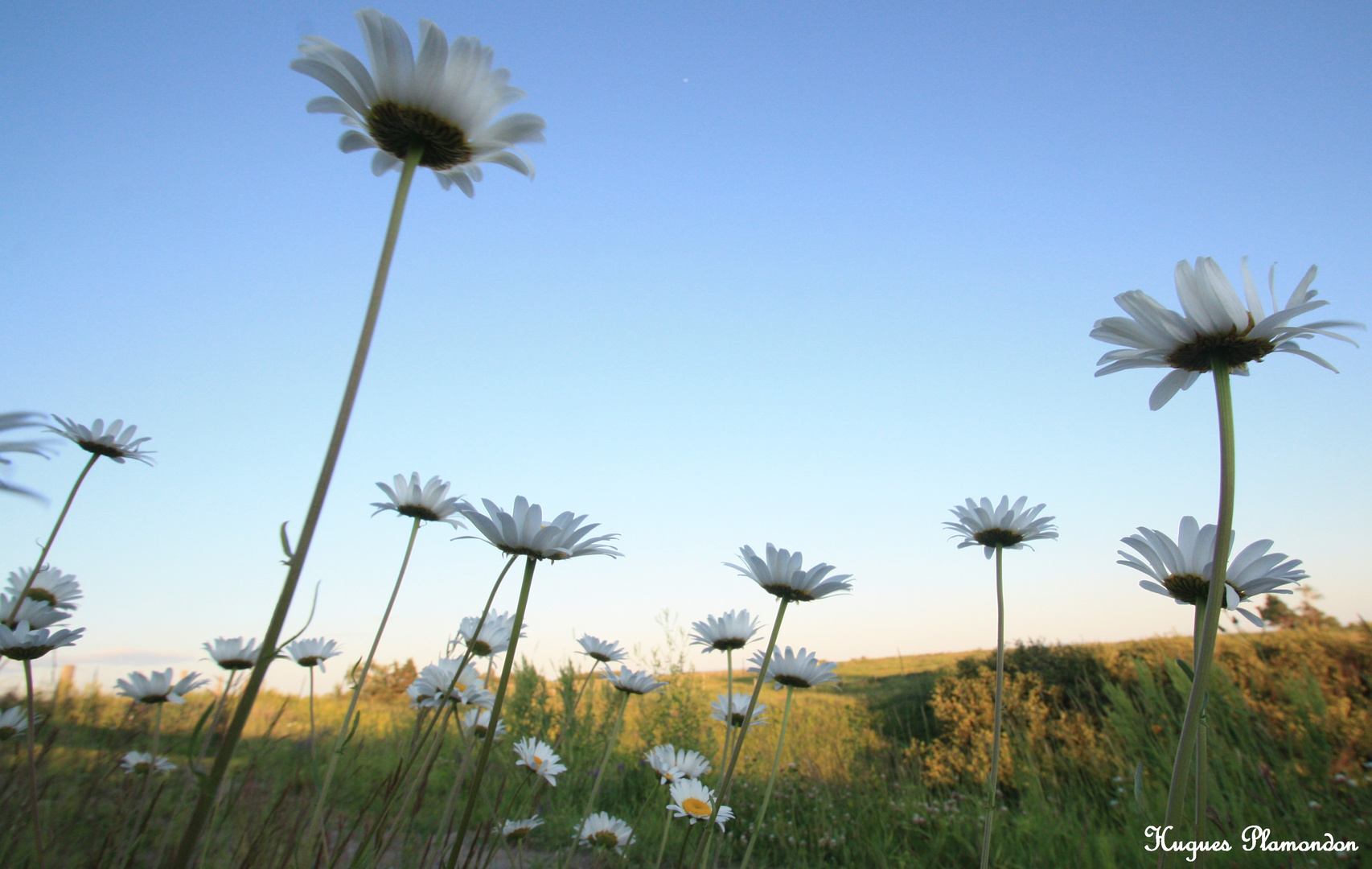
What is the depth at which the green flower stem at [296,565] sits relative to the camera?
659 mm

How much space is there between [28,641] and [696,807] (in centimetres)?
198

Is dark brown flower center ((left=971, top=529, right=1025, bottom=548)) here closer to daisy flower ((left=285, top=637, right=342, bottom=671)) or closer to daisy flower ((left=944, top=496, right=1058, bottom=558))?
daisy flower ((left=944, top=496, right=1058, bottom=558))

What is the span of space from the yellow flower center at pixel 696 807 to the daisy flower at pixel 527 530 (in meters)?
1.15

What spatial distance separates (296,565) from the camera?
726mm

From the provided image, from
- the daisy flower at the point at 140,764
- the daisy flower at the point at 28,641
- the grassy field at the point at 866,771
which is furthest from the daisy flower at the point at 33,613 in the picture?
the daisy flower at the point at 140,764

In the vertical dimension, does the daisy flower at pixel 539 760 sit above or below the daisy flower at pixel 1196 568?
below

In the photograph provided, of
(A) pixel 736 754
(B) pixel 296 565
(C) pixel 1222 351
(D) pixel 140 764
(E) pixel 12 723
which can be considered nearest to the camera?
(B) pixel 296 565

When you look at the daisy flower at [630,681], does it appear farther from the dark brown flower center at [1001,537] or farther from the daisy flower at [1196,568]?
the daisy flower at [1196,568]

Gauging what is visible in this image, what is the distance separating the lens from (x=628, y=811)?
457 centimetres

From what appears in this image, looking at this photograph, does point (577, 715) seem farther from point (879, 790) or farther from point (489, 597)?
point (489, 597)

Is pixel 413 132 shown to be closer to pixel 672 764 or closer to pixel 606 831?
pixel 606 831

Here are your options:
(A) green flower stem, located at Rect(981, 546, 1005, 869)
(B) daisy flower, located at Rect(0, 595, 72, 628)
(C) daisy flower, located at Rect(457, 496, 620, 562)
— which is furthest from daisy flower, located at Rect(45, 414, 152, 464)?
(A) green flower stem, located at Rect(981, 546, 1005, 869)

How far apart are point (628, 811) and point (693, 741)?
1.25 meters

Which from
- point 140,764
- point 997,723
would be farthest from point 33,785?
point 997,723
